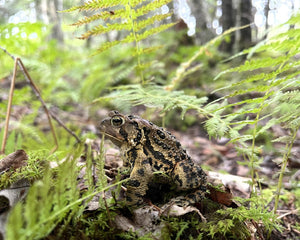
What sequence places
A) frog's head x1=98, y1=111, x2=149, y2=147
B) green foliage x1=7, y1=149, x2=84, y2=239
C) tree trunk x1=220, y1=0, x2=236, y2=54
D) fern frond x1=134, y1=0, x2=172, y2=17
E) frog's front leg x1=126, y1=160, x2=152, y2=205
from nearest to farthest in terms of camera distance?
green foliage x1=7, y1=149, x2=84, y2=239, frog's front leg x1=126, y1=160, x2=152, y2=205, frog's head x1=98, y1=111, x2=149, y2=147, fern frond x1=134, y1=0, x2=172, y2=17, tree trunk x1=220, y1=0, x2=236, y2=54

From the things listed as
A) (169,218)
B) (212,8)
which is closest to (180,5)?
(212,8)

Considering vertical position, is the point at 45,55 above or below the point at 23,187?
above

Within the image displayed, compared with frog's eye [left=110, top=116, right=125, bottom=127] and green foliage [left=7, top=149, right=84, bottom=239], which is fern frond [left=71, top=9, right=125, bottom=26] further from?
green foliage [left=7, top=149, right=84, bottom=239]

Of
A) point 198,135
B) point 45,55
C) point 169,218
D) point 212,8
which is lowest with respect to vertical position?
point 198,135

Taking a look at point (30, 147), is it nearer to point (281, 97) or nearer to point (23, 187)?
point (23, 187)

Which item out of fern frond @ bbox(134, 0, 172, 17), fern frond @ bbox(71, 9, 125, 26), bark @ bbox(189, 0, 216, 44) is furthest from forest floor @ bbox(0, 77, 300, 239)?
bark @ bbox(189, 0, 216, 44)

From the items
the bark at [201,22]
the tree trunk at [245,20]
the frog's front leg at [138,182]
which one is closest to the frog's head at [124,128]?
the frog's front leg at [138,182]

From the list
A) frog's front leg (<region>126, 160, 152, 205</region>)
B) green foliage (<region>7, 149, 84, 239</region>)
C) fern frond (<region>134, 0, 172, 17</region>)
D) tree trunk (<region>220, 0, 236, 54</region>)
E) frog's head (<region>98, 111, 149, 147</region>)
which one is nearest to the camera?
green foliage (<region>7, 149, 84, 239</region>)
